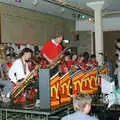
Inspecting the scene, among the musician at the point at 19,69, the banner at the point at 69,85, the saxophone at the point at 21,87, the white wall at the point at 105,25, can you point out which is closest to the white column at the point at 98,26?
Result: the white wall at the point at 105,25

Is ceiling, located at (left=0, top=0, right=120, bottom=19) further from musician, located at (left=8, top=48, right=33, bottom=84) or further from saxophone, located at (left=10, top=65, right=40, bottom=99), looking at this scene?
saxophone, located at (left=10, top=65, right=40, bottom=99)

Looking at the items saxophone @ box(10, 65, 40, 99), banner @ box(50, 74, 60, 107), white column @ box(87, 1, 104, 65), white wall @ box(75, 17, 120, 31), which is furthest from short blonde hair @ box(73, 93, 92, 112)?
white wall @ box(75, 17, 120, 31)

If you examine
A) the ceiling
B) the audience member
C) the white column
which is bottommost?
the audience member

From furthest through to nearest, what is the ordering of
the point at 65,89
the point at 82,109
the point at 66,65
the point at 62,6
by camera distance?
the point at 62,6 → the point at 66,65 → the point at 65,89 → the point at 82,109

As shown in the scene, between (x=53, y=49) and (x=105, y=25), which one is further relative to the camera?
(x=105, y=25)

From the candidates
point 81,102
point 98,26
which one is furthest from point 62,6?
point 81,102

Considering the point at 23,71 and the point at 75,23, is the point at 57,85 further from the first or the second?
the point at 75,23

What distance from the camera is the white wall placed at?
503 inches

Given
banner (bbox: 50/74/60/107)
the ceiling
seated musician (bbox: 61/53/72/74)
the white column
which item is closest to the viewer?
banner (bbox: 50/74/60/107)

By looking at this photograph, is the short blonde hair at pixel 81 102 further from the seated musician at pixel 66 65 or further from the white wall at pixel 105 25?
the white wall at pixel 105 25

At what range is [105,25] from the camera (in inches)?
512

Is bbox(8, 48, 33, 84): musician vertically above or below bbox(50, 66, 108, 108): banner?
above

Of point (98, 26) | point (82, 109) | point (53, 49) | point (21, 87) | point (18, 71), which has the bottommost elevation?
point (82, 109)

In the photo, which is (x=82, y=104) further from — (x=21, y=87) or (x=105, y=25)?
(x=105, y=25)
